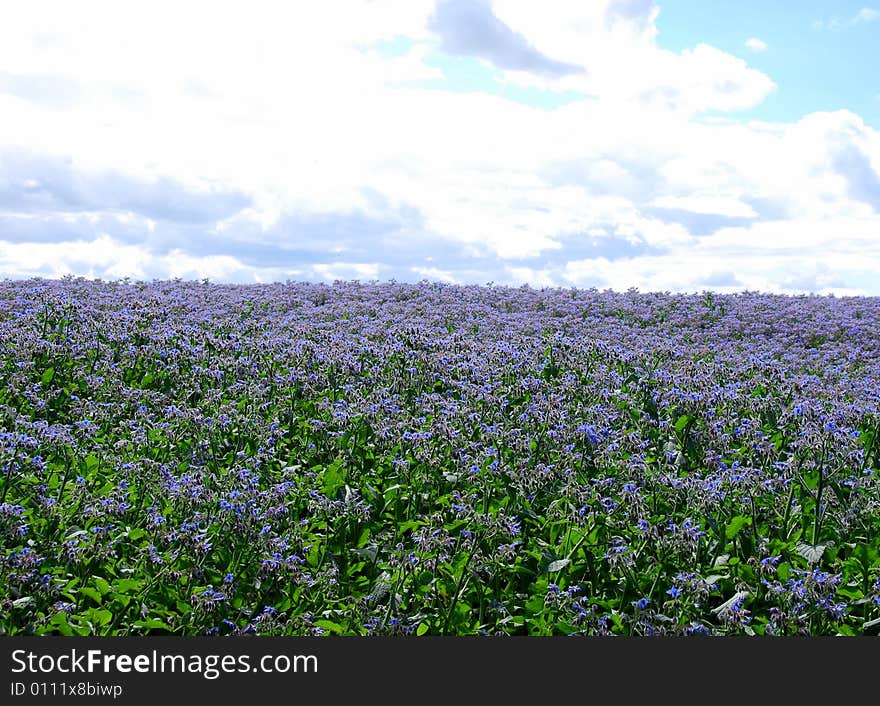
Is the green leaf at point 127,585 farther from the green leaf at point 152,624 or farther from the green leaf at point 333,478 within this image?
the green leaf at point 333,478

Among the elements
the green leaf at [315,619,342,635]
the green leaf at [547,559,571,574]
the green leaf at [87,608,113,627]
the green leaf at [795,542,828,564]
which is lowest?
the green leaf at [87,608,113,627]

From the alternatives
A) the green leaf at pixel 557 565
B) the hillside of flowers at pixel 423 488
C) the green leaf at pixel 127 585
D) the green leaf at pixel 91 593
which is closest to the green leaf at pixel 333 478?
the hillside of flowers at pixel 423 488

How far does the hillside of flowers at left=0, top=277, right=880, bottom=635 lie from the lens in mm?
6684

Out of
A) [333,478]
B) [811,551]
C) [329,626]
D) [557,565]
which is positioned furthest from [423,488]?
[811,551]

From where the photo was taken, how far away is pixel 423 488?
8.62 meters

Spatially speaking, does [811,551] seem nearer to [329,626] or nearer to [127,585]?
[329,626]

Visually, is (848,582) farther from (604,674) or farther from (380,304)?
(380,304)

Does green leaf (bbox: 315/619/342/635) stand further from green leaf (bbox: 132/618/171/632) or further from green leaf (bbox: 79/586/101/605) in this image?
green leaf (bbox: 79/586/101/605)

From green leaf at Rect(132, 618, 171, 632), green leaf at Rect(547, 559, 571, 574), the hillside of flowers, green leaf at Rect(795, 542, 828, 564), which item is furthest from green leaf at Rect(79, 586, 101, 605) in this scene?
green leaf at Rect(795, 542, 828, 564)

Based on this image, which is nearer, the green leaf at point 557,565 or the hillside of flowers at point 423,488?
the hillside of flowers at point 423,488

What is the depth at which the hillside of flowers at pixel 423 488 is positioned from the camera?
6.68 meters

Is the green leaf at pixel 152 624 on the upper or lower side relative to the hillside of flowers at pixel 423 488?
lower

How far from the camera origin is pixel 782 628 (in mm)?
6109

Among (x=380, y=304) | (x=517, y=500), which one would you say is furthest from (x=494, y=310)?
(x=517, y=500)
